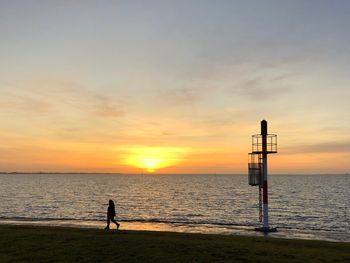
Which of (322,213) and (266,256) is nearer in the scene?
(266,256)

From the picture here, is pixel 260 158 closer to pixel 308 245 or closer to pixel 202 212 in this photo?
pixel 308 245

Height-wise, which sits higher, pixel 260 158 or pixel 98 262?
pixel 260 158

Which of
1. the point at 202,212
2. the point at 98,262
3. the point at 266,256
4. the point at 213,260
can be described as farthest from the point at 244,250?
the point at 202,212

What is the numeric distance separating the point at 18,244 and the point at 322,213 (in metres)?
51.2

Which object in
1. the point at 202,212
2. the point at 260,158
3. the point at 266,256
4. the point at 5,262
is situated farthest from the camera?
the point at 202,212

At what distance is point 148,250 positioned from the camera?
1728 centimetres

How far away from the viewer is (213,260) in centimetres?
1569

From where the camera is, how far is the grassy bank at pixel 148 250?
52.5ft

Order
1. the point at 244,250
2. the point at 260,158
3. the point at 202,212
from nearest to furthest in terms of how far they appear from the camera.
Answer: the point at 244,250
the point at 260,158
the point at 202,212

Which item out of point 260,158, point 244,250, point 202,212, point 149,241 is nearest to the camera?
point 244,250

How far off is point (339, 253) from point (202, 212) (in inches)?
1604

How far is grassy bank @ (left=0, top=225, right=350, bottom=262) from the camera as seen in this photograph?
16.0 meters

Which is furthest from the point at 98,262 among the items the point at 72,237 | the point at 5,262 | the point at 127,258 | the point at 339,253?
the point at 339,253

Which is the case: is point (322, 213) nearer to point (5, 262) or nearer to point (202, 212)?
point (202, 212)
